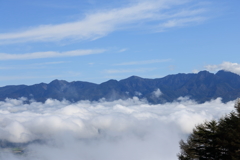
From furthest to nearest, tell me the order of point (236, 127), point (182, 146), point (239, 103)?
point (182, 146), point (239, 103), point (236, 127)

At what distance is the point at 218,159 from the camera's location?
49.1 m

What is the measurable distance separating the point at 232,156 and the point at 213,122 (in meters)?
8.78

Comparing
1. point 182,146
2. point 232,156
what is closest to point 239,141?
point 232,156

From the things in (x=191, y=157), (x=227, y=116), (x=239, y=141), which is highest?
(x=227, y=116)

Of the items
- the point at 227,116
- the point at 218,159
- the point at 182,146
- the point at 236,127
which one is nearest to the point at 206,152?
the point at 218,159

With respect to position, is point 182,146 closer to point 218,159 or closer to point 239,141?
point 218,159

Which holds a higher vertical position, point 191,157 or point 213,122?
point 213,122

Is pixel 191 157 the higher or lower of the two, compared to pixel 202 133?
lower

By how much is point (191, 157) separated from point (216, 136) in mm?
7737

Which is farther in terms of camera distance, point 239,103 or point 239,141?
point 239,103

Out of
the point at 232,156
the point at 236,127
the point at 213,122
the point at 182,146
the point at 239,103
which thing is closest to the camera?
the point at 232,156

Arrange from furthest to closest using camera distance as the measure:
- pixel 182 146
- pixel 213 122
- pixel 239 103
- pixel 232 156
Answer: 1. pixel 182 146
2. pixel 239 103
3. pixel 213 122
4. pixel 232 156

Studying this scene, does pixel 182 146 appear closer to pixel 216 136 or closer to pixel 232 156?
pixel 216 136

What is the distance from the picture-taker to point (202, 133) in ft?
166
